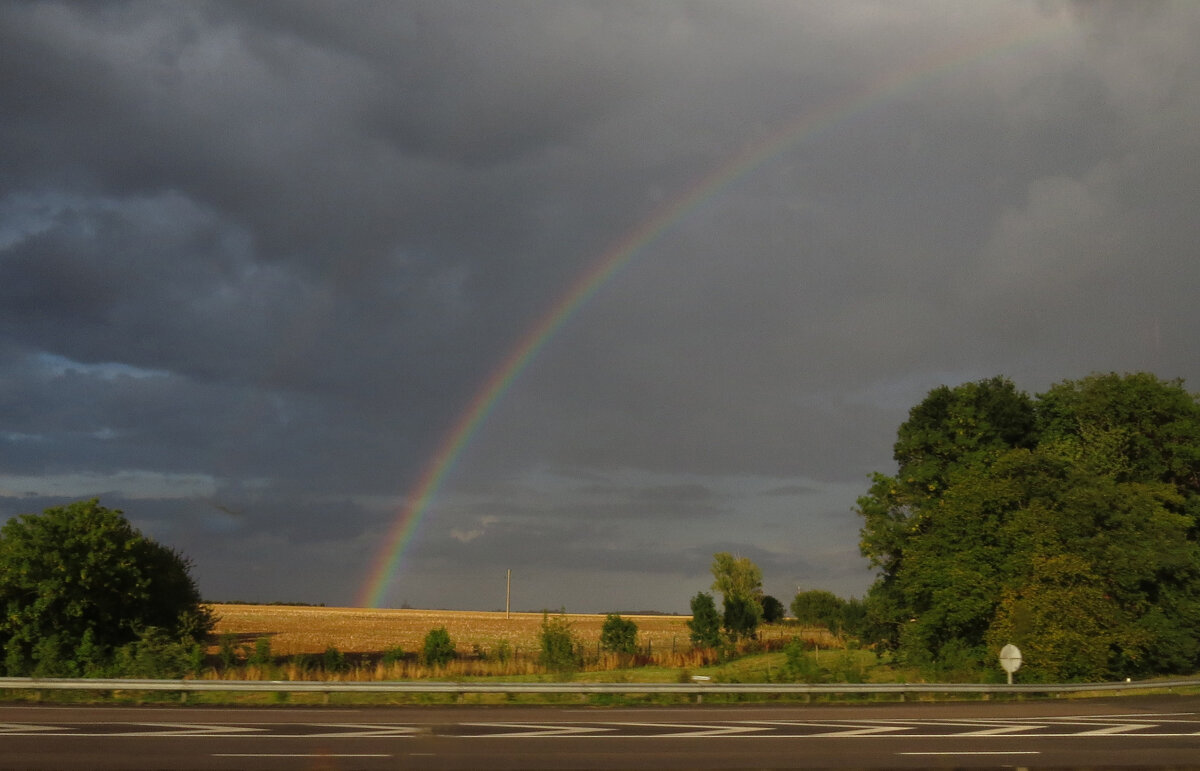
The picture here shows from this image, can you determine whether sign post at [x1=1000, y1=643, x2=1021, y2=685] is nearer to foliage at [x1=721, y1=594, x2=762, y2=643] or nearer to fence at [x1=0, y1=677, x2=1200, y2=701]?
fence at [x1=0, y1=677, x2=1200, y2=701]

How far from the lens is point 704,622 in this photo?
212 feet

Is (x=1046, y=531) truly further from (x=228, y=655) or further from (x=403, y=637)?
(x=403, y=637)

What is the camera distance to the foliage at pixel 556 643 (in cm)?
4128

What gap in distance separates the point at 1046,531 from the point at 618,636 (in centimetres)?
2605

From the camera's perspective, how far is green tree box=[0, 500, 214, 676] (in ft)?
126

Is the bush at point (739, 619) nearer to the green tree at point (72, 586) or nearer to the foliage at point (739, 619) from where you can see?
Answer: the foliage at point (739, 619)

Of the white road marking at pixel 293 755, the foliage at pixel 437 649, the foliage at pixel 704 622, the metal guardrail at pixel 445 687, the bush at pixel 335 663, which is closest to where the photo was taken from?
the white road marking at pixel 293 755

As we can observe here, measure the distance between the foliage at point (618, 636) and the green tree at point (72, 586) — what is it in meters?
24.1

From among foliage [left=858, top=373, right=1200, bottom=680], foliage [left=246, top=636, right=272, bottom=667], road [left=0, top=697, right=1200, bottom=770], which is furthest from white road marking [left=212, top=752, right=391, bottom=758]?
foliage [left=858, top=373, right=1200, bottom=680]

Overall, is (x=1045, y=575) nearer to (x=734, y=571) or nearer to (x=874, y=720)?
(x=874, y=720)

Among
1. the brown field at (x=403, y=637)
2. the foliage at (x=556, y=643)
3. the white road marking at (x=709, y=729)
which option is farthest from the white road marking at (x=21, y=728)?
the brown field at (x=403, y=637)

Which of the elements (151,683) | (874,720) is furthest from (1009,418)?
(151,683)

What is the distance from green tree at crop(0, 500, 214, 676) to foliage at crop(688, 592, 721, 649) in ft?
110

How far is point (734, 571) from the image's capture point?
4358 inches
